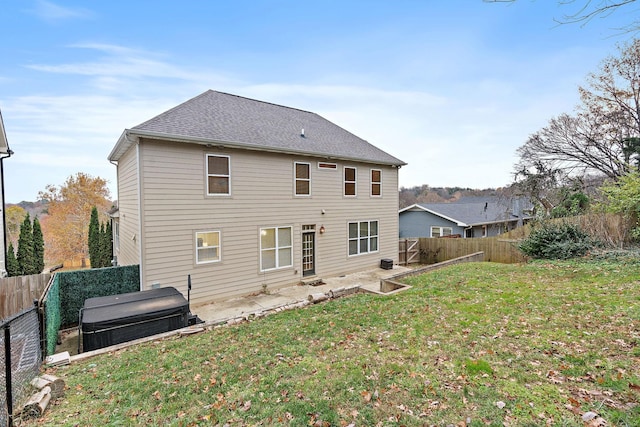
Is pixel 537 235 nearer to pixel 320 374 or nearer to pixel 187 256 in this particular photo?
pixel 320 374

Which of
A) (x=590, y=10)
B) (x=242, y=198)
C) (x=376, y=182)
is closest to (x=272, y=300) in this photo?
(x=242, y=198)

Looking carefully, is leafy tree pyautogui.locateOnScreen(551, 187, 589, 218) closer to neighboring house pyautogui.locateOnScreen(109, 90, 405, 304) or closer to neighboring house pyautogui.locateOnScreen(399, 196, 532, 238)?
neighboring house pyautogui.locateOnScreen(399, 196, 532, 238)

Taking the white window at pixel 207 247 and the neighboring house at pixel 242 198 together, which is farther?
the white window at pixel 207 247

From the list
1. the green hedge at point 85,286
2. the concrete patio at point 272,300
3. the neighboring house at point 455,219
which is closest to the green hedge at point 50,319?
the green hedge at point 85,286

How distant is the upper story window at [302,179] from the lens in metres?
11.4

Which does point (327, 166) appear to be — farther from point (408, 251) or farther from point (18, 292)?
point (18, 292)

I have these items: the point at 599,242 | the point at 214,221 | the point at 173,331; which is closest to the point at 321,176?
the point at 214,221

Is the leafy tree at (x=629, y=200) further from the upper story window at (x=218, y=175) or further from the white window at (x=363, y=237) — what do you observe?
the upper story window at (x=218, y=175)

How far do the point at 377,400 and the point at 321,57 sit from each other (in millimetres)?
15205

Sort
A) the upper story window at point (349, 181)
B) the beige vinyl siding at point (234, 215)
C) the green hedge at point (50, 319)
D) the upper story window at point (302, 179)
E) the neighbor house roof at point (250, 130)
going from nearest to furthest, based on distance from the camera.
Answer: the green hedge at point (50, 319)
the beige vinyl siding at point (234, 215)
the neighbor house roof at point (250, 130)
the upper story window at point (302, 179)
the upper story window at point (349, 181)

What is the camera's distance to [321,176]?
12.1 m

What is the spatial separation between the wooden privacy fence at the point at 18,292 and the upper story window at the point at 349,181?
33.8 feet

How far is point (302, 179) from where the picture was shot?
11570 millimetres

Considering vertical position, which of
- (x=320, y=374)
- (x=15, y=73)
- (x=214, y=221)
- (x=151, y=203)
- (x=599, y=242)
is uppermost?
(x=15, y=73)
